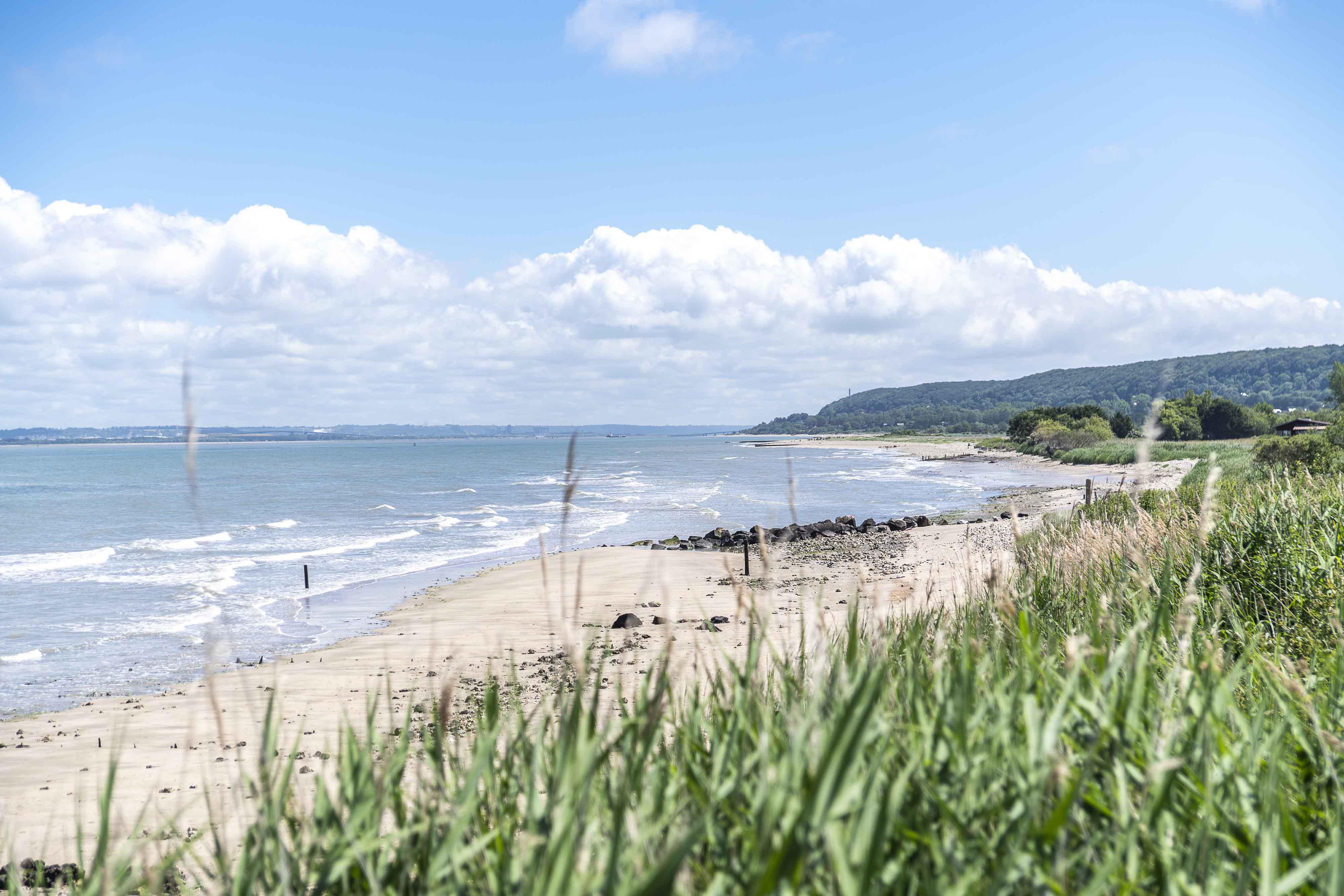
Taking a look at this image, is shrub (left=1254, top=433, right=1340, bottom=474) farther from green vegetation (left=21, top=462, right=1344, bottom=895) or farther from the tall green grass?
green vegetation (left=21, top=462, right=1344, bottom=895)

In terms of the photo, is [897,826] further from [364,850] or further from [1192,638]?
[1192,638]

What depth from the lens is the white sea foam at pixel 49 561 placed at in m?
29.2

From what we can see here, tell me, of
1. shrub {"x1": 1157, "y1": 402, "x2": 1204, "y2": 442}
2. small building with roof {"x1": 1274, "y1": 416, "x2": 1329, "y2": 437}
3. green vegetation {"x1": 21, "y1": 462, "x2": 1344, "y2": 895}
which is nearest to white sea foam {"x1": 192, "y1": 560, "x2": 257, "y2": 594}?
green vegetation {"x1": 21, "y1": 462, "x2": 1344, "y2": 895}

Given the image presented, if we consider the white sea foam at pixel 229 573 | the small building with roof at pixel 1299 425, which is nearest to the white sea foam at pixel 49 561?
the white sea foam at pixel 229 573

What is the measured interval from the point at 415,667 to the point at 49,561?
2660cm

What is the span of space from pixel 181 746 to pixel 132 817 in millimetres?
2413

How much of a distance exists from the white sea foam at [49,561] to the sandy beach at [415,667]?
15.0 metres

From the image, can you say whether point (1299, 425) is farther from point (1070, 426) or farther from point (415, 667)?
point (415, 667)

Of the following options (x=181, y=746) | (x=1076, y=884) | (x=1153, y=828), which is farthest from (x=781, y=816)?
(x=181, y=746)

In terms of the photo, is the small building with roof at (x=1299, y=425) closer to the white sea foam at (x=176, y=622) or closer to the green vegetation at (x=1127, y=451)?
the green vegetation at (x=1127, y=451)

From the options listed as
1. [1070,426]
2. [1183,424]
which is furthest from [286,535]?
[1183,424]

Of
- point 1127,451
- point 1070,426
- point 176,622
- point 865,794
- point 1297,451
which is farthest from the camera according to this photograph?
point 1070,426

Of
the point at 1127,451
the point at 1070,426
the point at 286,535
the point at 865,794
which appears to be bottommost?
the point at 1127,451

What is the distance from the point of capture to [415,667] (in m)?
12.7
